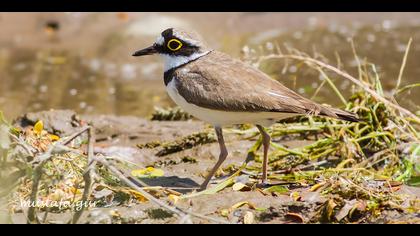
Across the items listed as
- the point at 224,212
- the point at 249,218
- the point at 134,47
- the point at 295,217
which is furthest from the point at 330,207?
the point at 134,47

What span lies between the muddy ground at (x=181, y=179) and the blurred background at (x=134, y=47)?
2.48 meters

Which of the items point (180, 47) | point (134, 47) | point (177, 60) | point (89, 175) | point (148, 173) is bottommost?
point (148, 173)

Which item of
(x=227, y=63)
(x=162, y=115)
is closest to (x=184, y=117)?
(x=162, y=115)

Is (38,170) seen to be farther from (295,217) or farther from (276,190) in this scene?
(276,190)

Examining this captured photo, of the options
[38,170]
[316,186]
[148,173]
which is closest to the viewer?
[38,170]

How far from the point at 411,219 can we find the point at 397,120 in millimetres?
2205

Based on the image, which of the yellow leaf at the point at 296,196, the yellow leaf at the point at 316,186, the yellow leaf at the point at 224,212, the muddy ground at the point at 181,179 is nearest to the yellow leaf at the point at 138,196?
the muddy ground at the point at 181,179

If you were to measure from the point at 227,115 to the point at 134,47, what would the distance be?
7286 mm

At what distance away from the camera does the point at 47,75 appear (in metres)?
13.2

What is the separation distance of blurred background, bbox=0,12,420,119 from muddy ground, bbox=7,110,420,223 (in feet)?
8.15

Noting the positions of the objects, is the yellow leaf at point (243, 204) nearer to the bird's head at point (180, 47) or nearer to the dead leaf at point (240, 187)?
the dead leaf at point (240, 187)

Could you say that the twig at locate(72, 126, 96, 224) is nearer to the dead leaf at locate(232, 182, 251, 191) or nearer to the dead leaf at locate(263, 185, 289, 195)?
the dead leaf at locate(232, 182, 251, 191)

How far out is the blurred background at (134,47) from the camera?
39.6 ft

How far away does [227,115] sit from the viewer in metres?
6.61
